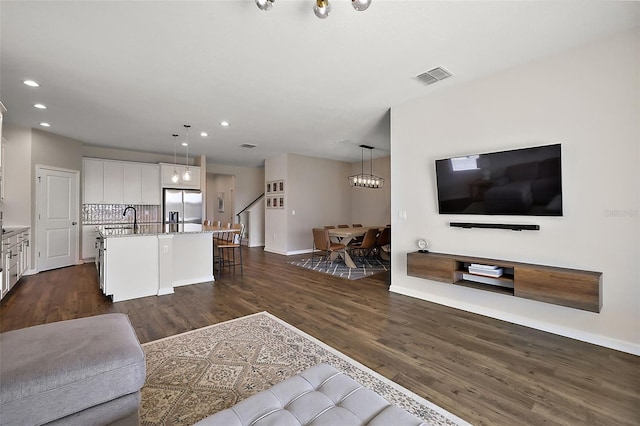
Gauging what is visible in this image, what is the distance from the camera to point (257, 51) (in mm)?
2812

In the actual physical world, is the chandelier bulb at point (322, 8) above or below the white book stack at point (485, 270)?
above

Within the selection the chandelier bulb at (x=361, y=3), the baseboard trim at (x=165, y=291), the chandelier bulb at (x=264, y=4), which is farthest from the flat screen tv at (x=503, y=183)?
the baseboard trim at (x=165, y=291)

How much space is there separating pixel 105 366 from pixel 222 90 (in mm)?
3337

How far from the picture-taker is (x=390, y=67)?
3125 millimetres

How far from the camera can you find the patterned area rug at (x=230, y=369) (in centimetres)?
177

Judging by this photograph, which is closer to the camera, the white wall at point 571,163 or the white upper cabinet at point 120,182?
the white wall at point 571,163

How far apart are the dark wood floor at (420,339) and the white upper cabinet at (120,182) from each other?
8.29ft

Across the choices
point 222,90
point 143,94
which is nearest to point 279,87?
point 222,90

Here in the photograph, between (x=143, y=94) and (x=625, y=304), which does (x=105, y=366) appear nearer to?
(x=143, y=94)

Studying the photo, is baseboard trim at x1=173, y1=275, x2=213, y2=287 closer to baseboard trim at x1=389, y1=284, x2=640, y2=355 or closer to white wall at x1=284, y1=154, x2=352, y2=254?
white wall at x1=284, y1=154, x2=352, y2=254

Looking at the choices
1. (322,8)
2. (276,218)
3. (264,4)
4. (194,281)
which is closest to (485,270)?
(322,8)

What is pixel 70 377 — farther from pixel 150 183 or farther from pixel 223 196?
pixel 223 196

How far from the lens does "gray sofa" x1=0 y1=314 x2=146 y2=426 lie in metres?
1.16

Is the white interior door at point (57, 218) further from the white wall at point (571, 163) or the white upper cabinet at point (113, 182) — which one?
the white wall at point (571, 163)
